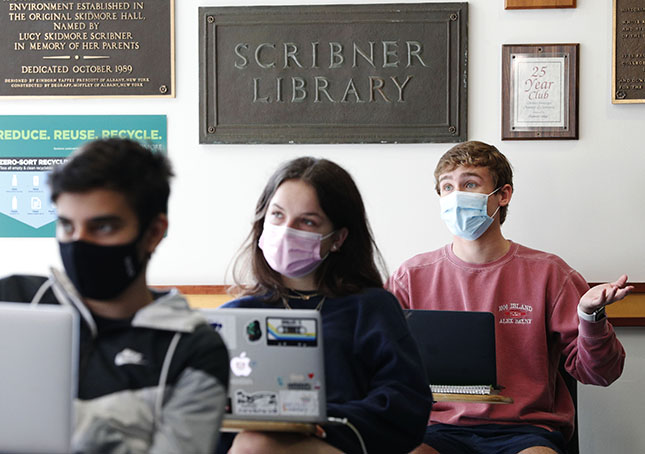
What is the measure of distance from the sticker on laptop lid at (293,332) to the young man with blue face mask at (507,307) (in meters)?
0.74

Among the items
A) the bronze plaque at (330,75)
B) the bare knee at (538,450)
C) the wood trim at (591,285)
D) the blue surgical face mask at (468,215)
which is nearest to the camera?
the bare knee at (538,450)

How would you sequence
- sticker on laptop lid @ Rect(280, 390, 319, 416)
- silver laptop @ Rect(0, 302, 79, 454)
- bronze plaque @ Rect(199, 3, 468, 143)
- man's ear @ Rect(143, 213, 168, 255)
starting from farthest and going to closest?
bronze plaque @ Rect(199, 3, 468, 143)
sticker on laptop lid @ Rect(280, 390, 319, 416)
man's ear @ Rect(143, 213, 168, 255)
silver laptop @ Rect(0, 302, 79, 454)

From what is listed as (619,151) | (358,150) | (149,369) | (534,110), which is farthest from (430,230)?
(149,369)

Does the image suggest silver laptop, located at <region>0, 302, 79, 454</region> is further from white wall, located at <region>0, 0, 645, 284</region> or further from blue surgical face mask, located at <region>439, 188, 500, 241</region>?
white wall, located at <region>0, 0, 645, 284</region>

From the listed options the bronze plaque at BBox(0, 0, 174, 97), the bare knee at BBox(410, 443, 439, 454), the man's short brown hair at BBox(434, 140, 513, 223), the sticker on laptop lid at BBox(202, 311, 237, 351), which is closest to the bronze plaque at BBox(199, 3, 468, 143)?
the bronze plaque at BBox(0, 0, 174, 97)

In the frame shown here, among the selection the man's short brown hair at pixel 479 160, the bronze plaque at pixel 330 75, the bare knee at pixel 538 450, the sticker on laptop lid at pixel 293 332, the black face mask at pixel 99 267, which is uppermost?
the bronze plaque at pixel 330 75

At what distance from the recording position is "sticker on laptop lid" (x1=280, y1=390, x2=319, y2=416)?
1.40 metres

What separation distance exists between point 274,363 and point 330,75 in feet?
5.62

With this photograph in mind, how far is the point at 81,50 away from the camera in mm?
2963

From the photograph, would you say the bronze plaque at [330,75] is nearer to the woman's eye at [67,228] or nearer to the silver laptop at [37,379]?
the woman's eye at [67,228]

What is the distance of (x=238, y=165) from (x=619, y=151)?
4.87 ft

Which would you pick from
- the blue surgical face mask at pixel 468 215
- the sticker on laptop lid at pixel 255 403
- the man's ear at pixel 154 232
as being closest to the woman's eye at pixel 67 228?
the man's ear at pixel 154 232

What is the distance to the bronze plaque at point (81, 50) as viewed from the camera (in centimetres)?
294

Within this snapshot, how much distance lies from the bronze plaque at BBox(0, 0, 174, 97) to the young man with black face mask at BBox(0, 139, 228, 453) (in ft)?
6.16
